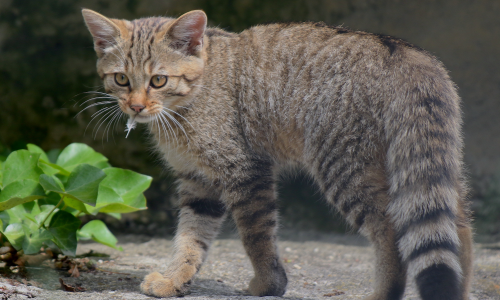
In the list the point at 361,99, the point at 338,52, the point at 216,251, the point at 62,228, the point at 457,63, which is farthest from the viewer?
the point at 457,63

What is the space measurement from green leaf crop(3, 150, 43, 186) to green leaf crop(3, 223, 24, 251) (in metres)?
0.29

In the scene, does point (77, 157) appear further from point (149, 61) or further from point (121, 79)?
point (149, 61)

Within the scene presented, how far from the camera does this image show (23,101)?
4.92 m

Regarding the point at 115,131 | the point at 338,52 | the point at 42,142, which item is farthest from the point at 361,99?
the point at 42,142

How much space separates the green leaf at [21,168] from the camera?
3.02 meters

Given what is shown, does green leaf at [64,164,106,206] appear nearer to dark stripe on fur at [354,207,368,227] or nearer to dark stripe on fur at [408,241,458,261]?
dark stripe on fur at [354,207,368,227]

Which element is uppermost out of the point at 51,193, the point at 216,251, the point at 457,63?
the point at 457,63

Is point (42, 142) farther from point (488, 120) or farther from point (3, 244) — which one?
point (488, 120)

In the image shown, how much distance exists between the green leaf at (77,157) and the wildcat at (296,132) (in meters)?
0.66

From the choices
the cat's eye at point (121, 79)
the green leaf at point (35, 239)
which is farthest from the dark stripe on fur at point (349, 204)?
the green leaf at point (35, 239)

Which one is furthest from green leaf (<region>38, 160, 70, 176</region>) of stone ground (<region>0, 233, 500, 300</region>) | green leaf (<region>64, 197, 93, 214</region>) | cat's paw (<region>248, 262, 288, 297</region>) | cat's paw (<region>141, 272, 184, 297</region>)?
cat's paw (<region>248, 262, 288, 297</region>)

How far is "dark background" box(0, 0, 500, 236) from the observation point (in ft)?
15.8

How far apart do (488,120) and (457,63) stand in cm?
71

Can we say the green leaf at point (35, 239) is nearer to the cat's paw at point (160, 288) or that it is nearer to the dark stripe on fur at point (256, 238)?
the cat's paw at point (160, 288)
